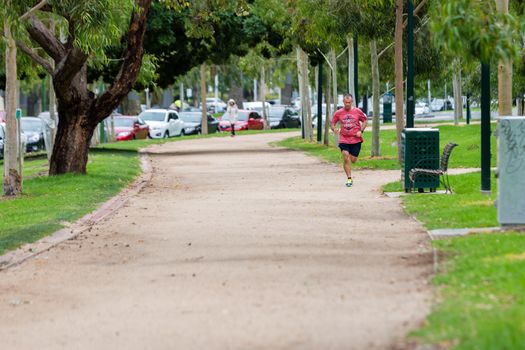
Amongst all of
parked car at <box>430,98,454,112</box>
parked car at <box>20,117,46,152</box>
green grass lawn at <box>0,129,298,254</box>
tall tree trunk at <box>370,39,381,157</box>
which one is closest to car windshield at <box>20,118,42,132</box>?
parked car at <box>20,117,46,152</box>

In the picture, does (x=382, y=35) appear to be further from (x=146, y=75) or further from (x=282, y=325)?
(x=282, y=325)

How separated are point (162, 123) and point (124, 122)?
9.88 ft

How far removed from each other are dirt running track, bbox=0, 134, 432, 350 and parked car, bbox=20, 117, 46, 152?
2408 centimetres

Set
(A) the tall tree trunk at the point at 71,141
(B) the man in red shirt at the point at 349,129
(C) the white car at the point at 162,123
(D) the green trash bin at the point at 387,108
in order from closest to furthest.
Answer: (B) the man in red shirt at the point at 349,129 → (A) the tall tree trunk at the point at 71,141 → (C) the white car at the point at 162,123 → (D) the green trash bin at the point at 387,108

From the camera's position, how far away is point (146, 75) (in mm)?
34594

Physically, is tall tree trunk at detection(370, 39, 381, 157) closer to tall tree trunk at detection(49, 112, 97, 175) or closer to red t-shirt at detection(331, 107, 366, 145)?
red t-shirt at detection(331, 107, 366, 145)

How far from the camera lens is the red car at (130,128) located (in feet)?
175

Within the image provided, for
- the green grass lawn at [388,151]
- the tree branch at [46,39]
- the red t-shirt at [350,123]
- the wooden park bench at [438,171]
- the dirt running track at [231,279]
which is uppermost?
the tree branch at [46,39]

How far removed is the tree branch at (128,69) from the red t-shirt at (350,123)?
529cm

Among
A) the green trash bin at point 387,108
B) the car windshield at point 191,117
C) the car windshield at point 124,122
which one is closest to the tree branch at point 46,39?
the car windshield at point 124,122

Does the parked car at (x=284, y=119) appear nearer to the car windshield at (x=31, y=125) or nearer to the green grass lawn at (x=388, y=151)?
the green grass lawn at (x=388, y=151)

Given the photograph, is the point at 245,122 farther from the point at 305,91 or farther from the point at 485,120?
the point at 485,120

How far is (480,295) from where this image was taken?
9375 mm

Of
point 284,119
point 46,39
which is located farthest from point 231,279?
point 284,119
